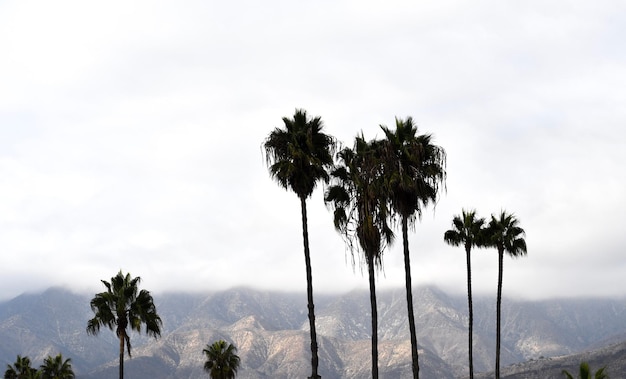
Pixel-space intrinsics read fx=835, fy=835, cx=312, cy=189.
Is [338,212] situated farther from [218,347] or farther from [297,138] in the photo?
[218,347]

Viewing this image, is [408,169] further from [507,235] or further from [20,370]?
[20,370]

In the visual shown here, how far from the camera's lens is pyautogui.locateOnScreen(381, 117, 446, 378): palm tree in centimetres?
4872

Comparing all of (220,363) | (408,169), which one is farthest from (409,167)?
(220,363)

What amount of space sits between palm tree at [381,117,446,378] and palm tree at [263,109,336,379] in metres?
4.73

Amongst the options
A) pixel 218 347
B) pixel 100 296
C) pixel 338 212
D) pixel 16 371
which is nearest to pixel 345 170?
pixel 338 212

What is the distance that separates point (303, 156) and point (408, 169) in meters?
6.88

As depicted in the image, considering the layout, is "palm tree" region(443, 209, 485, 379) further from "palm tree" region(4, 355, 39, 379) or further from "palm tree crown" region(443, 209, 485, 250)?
"palm tree" region(4, 355, 39, 379)

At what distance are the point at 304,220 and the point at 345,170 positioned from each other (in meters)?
4.28

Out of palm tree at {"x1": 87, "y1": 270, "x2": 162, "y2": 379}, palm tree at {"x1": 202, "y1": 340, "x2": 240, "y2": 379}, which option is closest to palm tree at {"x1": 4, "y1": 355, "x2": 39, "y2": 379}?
palm tree at {"x1": 202, "y1": 340, "x2": 240, "y2": 379}

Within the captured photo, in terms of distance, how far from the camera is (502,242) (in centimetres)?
7969

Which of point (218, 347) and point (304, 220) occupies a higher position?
point (304, 220)

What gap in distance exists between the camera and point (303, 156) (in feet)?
173

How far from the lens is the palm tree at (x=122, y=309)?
64.6 meters

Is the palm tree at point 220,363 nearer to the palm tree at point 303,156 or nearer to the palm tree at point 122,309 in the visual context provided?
the palm tree at point 122,309
